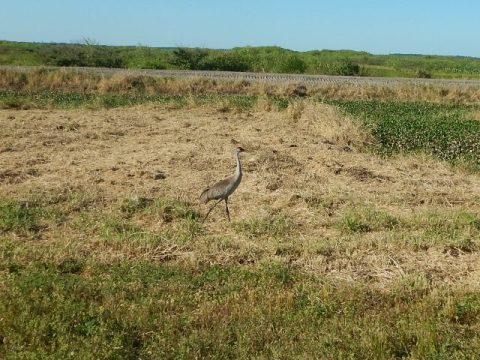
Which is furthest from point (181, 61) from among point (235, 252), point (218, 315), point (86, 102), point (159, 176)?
point (218, 315)

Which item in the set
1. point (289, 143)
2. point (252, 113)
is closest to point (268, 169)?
point (289, 143)

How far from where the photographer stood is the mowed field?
532 cm

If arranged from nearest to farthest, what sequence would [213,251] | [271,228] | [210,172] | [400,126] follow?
1. [213,251]
2. [271,228]
3. [210,172]
4. [400,126]

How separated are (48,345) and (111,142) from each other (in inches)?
379

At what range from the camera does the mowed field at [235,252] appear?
5320mm

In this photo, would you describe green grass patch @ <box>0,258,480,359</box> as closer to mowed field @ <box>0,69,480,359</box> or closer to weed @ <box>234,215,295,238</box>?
mowed field @ <box>0,69,480,359</box>

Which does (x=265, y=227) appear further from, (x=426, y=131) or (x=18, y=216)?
(x=426, y=131)

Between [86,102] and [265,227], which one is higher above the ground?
[86,102]

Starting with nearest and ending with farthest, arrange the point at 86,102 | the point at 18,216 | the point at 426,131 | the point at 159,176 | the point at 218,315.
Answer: the point at 218,315 → the point at 18,216 → the point at 159,176 → the point at 426,131 → the point at 86,102

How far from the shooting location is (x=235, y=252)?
25.1ft

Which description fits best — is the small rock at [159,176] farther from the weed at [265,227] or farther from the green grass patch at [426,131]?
the green grass patch at [426,131]

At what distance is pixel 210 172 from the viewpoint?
11625 mm

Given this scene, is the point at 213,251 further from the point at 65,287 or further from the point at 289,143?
the point at 289,143

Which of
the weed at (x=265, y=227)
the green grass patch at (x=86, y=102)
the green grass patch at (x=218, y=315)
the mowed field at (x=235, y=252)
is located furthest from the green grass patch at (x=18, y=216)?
the green grass patch at (x=86, y=102)
